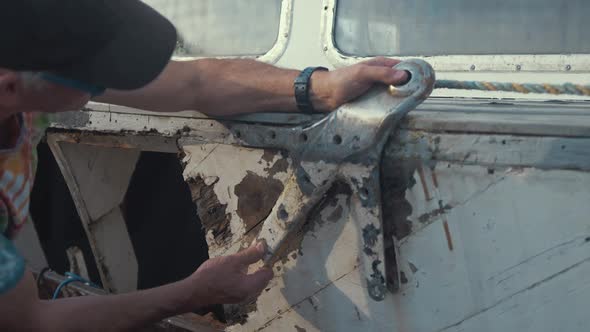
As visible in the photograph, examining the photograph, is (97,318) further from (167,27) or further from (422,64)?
(422,64)

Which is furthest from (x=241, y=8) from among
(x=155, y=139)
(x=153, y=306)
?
(x=153, y=306)

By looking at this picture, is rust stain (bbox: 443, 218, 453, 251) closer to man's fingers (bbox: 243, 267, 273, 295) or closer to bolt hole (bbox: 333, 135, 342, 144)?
bolt hole (bbox: 333, 135, 342, 144)

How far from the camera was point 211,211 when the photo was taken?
1.90 metres

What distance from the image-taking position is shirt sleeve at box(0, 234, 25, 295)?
1.47 metres

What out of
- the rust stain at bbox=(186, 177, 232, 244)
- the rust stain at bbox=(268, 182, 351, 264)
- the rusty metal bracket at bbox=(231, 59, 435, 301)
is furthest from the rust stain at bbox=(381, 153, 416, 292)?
the rust stain at bbox=(186, 177, 232, 244)

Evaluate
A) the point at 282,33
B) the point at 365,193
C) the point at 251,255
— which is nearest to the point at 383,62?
the point at 365,193

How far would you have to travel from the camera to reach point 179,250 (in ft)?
10.1

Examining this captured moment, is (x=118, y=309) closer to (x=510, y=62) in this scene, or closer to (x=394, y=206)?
(x=394, y=206)

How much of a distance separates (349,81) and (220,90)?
15.3 inches

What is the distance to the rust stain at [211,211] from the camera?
6.16 ft

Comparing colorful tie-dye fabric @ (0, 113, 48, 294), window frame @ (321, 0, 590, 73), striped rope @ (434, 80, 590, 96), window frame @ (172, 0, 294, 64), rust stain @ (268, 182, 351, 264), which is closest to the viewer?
striped rope @ (434, 80, 590, 96)

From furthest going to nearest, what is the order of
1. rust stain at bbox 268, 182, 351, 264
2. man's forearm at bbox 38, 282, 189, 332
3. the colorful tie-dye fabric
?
man's forearm at bbox 38, 282, 189, 332
rust stain at bbox 268, 182, 351, 264
the colorful tie-dye fabric

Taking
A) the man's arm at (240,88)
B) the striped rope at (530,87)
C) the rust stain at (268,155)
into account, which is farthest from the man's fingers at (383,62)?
the rust stain at (268,155)

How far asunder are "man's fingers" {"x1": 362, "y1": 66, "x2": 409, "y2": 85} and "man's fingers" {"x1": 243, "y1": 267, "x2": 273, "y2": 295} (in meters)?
0.58
